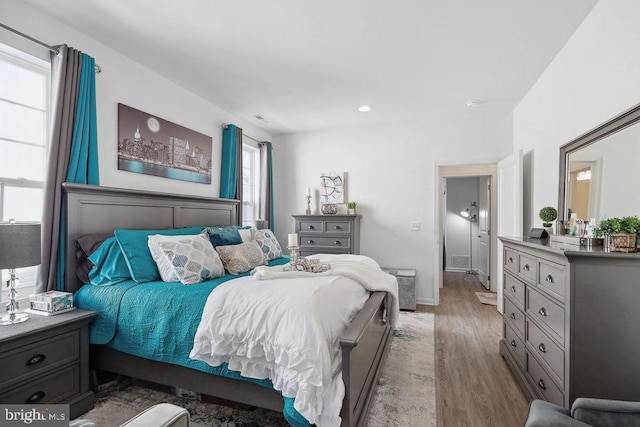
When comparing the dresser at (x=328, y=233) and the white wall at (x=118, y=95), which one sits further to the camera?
the dresser at (x=328, y=233)

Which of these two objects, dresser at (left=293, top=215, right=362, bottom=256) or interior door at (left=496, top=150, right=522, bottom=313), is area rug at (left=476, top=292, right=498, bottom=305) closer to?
interior door at (left=496, top=150, right=522, bottom=313)

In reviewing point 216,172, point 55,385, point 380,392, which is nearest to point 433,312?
point 380,392

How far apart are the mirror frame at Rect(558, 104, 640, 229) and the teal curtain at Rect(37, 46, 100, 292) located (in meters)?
3.56

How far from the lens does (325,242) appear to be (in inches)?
179

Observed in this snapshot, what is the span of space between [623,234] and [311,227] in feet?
11.6

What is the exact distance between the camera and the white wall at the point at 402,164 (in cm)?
422

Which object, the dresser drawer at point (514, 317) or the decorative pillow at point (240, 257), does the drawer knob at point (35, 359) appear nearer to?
the decorative pillow at point (240, 257)

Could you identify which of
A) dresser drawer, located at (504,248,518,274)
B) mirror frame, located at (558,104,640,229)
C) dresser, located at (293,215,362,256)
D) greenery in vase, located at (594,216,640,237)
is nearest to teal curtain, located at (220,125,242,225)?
dresser, located at (293,215,362,256)

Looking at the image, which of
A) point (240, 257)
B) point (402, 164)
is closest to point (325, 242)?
point (402, 164)

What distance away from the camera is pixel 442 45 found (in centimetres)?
250

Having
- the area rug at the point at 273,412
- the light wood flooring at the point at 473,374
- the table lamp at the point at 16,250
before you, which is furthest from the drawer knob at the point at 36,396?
the light wood flooring at the point at 473,374

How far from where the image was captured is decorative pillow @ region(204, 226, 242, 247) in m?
2.83

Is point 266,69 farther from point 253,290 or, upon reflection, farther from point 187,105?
point 253,290

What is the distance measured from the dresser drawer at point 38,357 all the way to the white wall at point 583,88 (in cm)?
339
